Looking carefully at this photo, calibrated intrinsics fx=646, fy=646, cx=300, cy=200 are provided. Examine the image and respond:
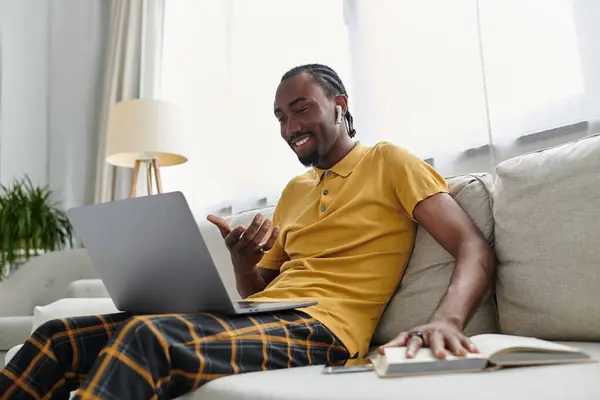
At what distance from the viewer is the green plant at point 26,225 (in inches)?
131

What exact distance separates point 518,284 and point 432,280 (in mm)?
186

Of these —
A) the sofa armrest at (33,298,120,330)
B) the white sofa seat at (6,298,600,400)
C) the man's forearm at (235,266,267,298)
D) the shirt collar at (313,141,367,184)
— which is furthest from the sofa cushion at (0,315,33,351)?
the white sofa seat at (6,298,600,400)

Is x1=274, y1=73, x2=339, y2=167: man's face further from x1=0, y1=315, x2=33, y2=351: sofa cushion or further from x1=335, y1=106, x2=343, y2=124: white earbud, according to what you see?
x1=0, y1=315, x2=33, y2=351: sofa cushion

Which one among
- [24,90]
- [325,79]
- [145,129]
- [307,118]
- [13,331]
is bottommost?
[13,331]

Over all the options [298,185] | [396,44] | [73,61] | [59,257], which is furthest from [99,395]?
[73,61]

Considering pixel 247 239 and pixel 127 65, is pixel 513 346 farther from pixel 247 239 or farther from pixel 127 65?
pixel 127 65

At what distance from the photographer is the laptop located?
101 centimetres

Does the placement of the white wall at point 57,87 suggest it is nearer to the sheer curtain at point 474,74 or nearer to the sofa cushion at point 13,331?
the sofa cushion at point 13,331

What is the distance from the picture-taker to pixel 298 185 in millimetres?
1682

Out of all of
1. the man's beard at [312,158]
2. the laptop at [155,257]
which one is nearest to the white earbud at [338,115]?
the man's beard at [312,158]

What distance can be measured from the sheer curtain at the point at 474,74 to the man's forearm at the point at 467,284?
62 cm

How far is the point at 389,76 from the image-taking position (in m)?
2.23

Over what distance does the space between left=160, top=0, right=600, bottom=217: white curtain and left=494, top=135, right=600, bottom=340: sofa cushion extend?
481 millimetres

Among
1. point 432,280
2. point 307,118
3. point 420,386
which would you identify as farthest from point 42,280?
point 420,386
